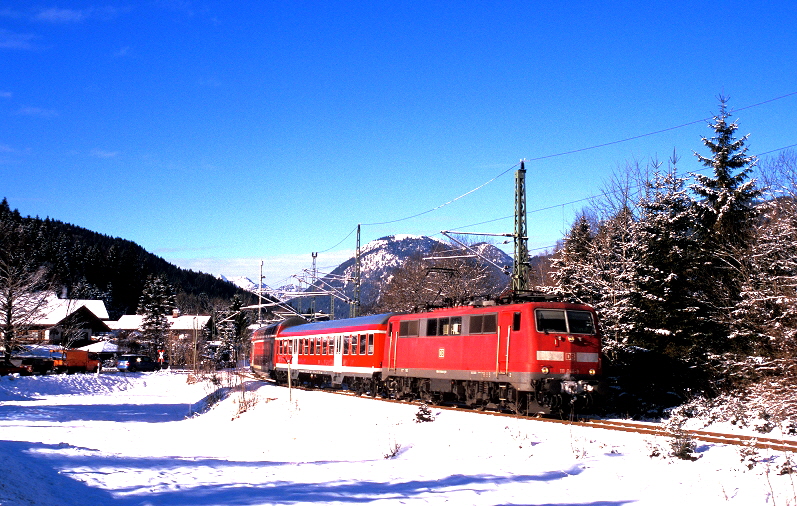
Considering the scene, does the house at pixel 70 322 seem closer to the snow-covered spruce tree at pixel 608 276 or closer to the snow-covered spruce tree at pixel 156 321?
the snow-covered spruce tree at pixel 156 321

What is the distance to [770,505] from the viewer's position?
966 centimetres

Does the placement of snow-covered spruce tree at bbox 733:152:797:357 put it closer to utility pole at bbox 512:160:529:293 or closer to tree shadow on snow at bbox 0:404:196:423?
utility pole at bbox 512:160:529:293

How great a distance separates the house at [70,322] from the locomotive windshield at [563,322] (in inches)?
1846

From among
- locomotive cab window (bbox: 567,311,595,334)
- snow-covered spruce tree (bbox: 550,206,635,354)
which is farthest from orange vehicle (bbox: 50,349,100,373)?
locomotive cab window (bbox: 567,311,595,334)

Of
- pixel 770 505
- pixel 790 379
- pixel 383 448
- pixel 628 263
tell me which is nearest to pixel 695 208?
pixel 628 263

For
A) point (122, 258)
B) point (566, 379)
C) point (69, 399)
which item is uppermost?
point (122, 258)

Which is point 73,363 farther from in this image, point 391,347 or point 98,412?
point 391,347

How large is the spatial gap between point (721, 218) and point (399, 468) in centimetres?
2095

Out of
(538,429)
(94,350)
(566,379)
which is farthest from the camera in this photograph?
(94,350)

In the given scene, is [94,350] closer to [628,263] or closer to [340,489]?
[628,263]

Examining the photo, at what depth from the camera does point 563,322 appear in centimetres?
2022

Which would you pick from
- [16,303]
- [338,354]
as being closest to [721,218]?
[338,354]

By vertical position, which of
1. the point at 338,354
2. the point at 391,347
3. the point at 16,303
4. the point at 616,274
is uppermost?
the point at 616,274

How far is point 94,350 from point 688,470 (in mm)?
73441
